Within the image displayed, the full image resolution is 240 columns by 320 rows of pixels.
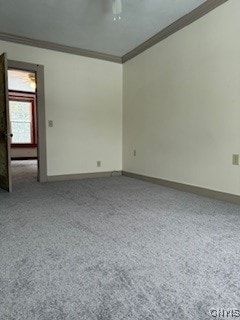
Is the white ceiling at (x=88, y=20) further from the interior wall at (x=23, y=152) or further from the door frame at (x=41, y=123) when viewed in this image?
the interior wall at (x=23, y=152)

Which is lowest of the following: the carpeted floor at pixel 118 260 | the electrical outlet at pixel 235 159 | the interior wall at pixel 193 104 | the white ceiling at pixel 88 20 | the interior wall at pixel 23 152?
the carpeted floor at pixel 118 260

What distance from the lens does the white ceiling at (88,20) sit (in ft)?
9.04

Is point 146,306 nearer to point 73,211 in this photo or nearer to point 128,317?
point 128,317

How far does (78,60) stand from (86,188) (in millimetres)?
2387

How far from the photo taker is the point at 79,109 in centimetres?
418

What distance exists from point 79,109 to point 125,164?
4.59ft

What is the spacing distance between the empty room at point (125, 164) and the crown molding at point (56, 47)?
0.02 metres

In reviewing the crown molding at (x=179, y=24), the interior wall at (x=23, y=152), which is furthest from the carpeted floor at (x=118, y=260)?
the interior wall at (x=23, y=152)

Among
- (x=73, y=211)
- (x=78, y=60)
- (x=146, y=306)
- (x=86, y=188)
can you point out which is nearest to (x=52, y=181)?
(x=86, y=188)

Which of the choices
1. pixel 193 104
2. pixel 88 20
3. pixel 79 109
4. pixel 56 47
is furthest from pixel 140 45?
pixel 193 104

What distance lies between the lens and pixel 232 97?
8.29 feet

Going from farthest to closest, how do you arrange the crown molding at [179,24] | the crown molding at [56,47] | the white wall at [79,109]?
the white wall at [79,109]
the crown molding at [56,47]
the crown molding at [179,24]

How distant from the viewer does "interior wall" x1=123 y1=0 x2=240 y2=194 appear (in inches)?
100

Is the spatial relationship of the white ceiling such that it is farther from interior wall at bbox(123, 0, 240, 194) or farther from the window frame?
the window frame
